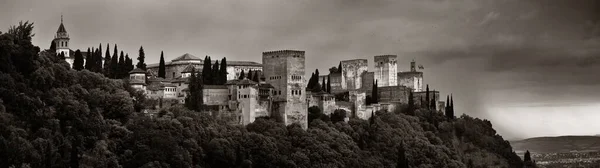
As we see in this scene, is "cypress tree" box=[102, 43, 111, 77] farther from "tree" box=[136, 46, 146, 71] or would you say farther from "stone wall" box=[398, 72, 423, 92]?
"stone wall" box=[398, 72, 423, 92]

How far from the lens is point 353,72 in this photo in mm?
75688

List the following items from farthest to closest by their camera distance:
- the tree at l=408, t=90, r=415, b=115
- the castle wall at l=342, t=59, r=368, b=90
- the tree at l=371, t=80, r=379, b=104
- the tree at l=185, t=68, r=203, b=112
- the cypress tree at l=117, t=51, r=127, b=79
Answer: the castle wall at l=342, t=59, r=368, b=90 < the tree at l=408, t=90, r=415, b=115 < the tree at l=371, t=80, r=379, b=104 < the cypress tree at l=117, t=51, r=127, b=79 < the tree at l=185, t=68, r=203, b=112

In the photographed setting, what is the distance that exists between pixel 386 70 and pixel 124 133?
111 ft

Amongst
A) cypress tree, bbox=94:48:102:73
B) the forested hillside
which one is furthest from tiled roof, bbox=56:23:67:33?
the forested hillside

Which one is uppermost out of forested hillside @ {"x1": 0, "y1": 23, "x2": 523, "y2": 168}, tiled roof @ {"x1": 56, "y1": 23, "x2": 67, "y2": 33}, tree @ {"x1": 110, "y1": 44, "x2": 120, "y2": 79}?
tiled roof @ {"x1": 56, "y1": 23, "x2": 67, "y2": 33}

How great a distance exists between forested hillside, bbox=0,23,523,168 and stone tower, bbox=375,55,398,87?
12.8 m

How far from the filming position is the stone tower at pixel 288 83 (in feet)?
189

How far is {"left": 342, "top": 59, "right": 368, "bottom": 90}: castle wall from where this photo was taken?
75.2 m

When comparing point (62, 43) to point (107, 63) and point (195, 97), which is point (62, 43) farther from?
point (195, 97)

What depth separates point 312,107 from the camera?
61.5 meters

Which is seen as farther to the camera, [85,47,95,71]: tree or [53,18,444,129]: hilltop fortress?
[85,47,95,71]: tree

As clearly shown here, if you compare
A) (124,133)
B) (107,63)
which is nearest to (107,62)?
(107,63)

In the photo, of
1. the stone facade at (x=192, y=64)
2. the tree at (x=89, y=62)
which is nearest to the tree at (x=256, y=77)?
the stone facade at (x=192, y=64)

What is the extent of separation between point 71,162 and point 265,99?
1765cm
